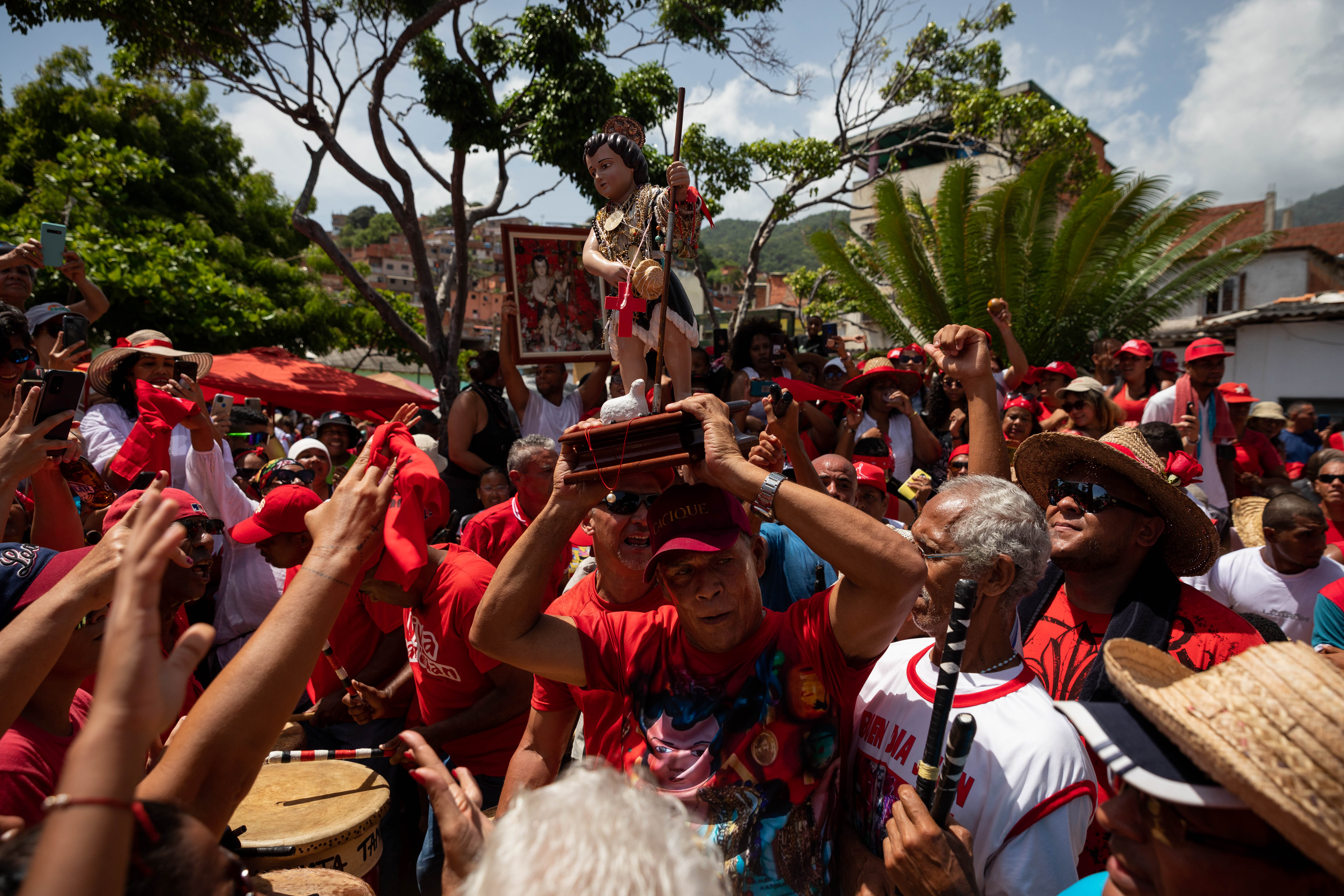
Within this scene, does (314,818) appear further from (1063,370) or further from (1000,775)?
(1063,370)

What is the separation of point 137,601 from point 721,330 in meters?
10.4

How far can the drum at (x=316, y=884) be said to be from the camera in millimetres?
2418

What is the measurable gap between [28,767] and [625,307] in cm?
311

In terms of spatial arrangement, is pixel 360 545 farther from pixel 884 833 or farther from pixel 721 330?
pixel 721 330

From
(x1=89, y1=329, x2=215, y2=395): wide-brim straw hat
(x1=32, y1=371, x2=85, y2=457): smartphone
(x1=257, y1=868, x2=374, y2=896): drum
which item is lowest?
(x1=257, y1=868, x2=374, y2=896): drum

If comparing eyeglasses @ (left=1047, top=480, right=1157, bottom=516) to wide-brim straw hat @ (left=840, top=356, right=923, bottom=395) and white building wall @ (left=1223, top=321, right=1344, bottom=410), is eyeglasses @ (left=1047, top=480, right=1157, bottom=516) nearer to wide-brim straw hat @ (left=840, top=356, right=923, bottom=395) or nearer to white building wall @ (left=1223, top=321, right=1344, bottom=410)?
wide-brim straw hat @ (left=840, top=356, right=923, bottom=395)

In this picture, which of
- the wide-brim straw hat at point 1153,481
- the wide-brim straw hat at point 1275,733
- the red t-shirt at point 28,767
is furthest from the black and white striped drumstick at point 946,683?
the red t-shirt at point 28,767

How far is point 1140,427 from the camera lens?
582cm

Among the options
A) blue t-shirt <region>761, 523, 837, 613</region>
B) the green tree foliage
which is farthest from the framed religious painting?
the green tree foliage

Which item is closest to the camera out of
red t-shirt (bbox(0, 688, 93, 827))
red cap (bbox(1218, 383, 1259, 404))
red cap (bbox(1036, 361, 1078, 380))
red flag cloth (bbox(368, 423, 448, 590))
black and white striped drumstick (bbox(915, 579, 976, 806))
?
black and white striped drumstick (bbox(915, 579, 976, 806))

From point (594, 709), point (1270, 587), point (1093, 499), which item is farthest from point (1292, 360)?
point (594, 709)

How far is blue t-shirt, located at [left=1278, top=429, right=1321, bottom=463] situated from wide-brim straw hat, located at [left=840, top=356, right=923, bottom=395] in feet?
22.1

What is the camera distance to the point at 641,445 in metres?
2.46

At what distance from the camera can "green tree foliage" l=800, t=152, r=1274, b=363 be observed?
1288cm
